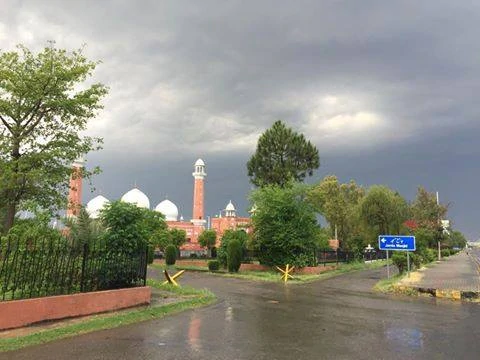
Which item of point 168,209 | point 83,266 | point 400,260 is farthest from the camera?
point 168,209

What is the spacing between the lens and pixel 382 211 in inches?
1957

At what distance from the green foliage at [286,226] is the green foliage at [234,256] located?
1.32m

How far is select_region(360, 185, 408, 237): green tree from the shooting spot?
1944 inches

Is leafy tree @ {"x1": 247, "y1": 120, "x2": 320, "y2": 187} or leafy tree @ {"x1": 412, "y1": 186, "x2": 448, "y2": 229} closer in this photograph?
leafy tree @ {"x1": 247, "y1": 120, "x2": 320, "y2": 187}

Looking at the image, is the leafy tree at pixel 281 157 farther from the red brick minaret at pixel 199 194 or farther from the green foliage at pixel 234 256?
the red brick minaret at pixel 199 194

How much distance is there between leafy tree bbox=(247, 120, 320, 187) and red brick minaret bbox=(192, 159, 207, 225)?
4854cm

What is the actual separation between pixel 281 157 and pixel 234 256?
1341cm

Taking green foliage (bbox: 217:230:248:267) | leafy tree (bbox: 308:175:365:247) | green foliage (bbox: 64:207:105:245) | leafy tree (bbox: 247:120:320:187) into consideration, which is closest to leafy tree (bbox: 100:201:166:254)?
green foliage (bbox: 64:207:105:245)

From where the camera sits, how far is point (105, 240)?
1465cm

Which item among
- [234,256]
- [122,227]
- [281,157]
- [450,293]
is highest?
[281,157]

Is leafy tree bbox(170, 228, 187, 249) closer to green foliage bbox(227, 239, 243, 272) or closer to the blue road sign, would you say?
green foliage bbox(227, 239, 243, 272)

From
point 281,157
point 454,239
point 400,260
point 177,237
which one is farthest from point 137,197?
point 454,239

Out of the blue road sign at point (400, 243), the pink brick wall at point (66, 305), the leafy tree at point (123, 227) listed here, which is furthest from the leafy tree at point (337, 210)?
the pink brick wall at point (66, 305)

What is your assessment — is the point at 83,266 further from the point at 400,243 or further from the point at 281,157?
the point at 281,157
